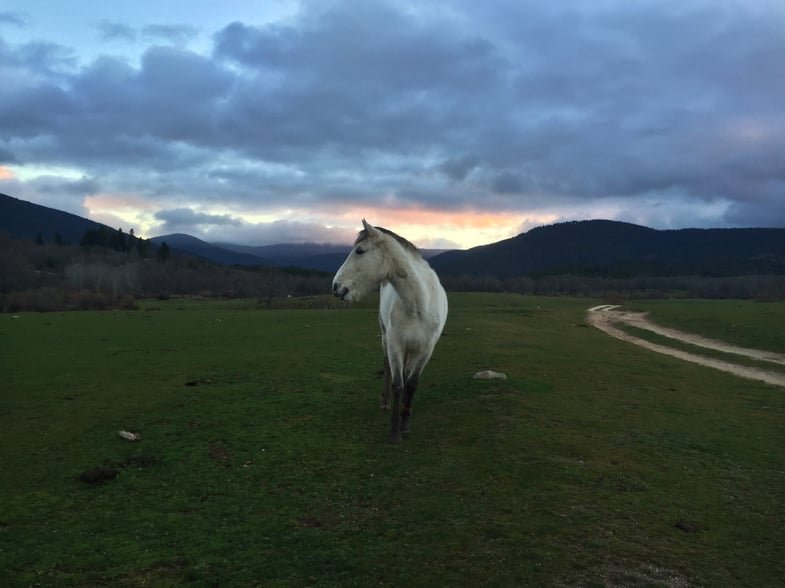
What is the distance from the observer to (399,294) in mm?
7773

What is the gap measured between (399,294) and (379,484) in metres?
2.75

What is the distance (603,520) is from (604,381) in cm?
1059

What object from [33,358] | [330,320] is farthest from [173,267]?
[33,358]

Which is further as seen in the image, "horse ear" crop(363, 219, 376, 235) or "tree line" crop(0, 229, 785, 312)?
"tree line" crop(0, 229, 785, 312)

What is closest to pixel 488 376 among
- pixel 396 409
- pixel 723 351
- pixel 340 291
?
pixel 396 409

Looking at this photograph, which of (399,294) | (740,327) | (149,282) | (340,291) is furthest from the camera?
(149,282)

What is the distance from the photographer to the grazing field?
4.59m

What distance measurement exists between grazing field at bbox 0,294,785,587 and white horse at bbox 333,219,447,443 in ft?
3.65

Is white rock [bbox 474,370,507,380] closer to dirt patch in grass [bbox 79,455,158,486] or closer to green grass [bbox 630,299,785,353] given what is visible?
dirt patch in grass [bbox 79,455,158,486]

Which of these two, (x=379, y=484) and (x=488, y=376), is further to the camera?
(x=488, y=376)

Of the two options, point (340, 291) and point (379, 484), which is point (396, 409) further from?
point (340, 291)

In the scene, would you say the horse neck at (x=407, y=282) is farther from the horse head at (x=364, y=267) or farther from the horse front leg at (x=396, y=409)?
the horse front leg at (x=396, y=409)

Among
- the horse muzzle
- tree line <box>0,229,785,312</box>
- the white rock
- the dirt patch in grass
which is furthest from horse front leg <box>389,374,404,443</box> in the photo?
tree line <box>0,229,785,312</box>

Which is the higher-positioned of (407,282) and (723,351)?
(407,282)
